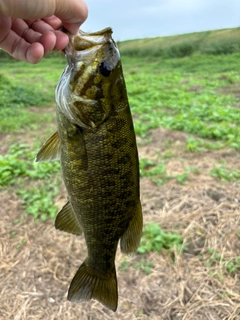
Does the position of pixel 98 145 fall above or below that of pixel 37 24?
below

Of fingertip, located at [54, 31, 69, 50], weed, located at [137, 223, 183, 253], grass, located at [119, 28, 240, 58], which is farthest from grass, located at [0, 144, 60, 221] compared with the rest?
grass, located at [119, 28, 240, 58]

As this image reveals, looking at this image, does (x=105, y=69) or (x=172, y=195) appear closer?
(x=105, y=69)

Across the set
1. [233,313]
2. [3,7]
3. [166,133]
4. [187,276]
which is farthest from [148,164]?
[3,7]

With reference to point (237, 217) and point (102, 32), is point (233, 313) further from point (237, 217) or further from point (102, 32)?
point (102, 32)

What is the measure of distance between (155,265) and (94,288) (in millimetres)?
1451

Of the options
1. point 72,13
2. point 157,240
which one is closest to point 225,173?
point 157,240

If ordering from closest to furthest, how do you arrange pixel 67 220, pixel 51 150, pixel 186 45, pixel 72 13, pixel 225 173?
pixel 72 13, pixel 51 150, pixel 67 220, pixel 225 173, pixel 186 45

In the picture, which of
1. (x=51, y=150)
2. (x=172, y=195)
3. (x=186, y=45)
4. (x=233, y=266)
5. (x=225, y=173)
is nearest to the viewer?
(x=51, y=150)

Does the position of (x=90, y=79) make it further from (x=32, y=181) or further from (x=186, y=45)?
(x=186, y=45)

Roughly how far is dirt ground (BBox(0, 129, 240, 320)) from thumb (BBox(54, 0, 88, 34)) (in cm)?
220

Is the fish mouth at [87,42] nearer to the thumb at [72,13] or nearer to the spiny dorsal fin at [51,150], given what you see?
the thumb at [72,13]

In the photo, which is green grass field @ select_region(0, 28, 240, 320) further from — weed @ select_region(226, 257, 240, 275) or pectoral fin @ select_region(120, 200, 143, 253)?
pectoral fin @ select_region(120, 200, 143, 253)

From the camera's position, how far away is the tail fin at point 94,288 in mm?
1796

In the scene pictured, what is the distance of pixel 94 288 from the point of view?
1818 millimetres
